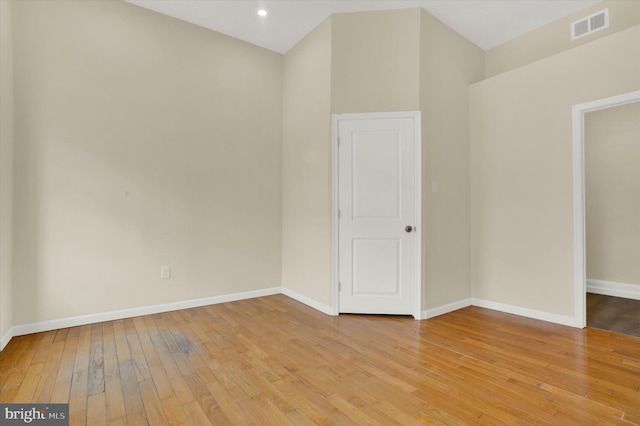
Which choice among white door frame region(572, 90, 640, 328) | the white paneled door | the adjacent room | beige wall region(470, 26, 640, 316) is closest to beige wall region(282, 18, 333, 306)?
the adjacent room

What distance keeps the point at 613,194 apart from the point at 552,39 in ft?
7.48


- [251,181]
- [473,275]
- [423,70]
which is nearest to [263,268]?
[251,181]

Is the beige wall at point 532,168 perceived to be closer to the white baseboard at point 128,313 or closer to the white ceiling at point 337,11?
the white ceiling at point 337,11

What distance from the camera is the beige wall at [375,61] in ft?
11.7

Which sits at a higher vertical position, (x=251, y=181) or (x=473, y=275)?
(x=251, y=181)

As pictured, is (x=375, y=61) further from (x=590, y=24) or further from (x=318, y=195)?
(x=590, y=24)

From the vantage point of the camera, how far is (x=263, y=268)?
443 cm

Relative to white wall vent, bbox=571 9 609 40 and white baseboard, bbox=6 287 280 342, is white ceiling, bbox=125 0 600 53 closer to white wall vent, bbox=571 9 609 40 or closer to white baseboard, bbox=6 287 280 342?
white wall vent, bbox=571 9 609 40

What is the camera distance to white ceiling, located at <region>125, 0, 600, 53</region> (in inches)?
137

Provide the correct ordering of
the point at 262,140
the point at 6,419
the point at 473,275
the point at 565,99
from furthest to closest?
the point at 262,140 < the point at 473,275 < the point at 565,99 < the point at 6,419

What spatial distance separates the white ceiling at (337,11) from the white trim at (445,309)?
324 cm

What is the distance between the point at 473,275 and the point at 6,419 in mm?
4289

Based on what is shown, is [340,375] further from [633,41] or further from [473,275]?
[633,41]

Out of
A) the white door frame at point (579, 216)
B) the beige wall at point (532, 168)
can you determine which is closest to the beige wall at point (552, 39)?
the beige wall at point (532, 168)
